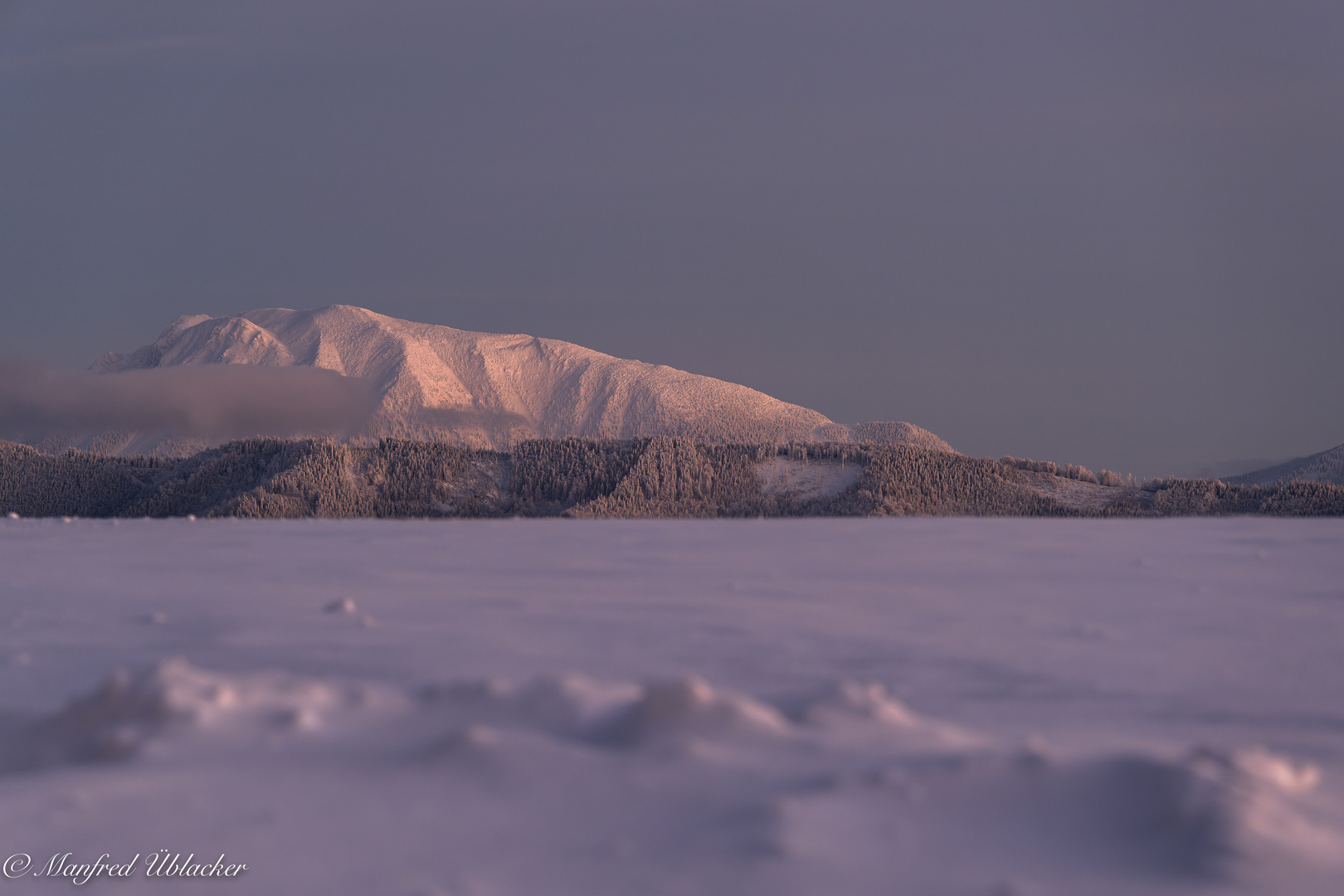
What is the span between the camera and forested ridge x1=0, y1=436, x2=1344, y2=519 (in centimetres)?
12006

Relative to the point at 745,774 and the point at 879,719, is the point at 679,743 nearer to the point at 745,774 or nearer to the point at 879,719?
the point at 745,774

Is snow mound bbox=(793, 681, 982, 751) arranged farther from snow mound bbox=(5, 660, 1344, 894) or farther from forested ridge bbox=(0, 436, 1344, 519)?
forested ridge bbox=(0, 436, 1344, 519)

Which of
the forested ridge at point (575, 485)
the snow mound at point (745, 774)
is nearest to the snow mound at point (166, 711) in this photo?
the snow mound at point (745, 774)

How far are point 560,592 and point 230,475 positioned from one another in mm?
130355

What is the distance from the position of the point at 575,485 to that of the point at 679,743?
132 m

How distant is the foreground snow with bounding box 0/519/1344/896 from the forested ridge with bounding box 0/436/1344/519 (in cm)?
10961

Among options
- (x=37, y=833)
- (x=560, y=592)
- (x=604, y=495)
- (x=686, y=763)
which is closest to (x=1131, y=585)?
(x=560, y=592)

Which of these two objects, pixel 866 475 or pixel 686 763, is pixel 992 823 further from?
pixel 866 475

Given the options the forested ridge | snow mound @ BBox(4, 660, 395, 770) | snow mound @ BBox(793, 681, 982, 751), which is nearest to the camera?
snow mound @ BBox(793, 681, 982, 751)

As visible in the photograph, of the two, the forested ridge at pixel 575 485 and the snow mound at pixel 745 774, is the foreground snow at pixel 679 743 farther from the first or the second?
the forested ridge at pixel 575 485

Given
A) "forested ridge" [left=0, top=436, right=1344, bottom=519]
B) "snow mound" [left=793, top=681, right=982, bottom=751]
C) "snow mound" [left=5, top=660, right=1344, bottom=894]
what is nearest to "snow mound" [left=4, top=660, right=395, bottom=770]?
"snow mound" [left=5, top=660, right=1344, bottom=894]

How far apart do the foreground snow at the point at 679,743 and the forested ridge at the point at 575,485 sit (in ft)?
360

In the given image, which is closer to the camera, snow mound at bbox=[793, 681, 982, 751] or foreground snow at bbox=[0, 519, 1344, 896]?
foreground snow at bbox=[0, 519, 1344, 896]

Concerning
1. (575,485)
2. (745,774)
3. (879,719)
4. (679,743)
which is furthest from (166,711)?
(575,485)
